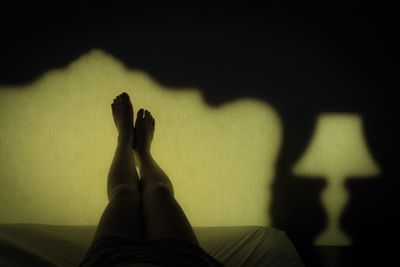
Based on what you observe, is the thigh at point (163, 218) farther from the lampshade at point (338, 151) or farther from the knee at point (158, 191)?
the lampshade at point (338, 151)

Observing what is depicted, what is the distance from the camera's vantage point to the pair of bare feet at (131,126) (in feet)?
4.33

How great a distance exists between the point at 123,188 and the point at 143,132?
0.37 metres

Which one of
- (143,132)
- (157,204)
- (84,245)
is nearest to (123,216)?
(157,204)

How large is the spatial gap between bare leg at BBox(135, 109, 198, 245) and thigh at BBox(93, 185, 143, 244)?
0.07ft

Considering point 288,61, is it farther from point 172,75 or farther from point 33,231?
point 33,231

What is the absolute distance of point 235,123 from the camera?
4.64ft

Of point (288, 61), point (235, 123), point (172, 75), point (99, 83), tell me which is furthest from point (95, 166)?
point (288, 61)

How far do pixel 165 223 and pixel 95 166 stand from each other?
2.21ft

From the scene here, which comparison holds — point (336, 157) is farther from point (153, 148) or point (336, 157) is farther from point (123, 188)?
point (123, 188)

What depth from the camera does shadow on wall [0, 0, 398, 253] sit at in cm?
135

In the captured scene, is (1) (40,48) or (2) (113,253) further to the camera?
(1) (40,48)

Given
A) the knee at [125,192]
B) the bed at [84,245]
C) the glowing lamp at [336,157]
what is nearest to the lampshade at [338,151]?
Result: the glowing lamp at [336,157]

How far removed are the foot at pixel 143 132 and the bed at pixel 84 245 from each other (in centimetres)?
34

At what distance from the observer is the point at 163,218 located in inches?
34.7
